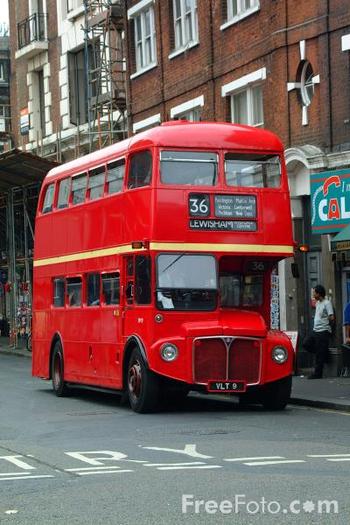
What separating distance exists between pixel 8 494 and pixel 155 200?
849 cm

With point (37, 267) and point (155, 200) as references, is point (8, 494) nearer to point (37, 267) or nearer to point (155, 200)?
point (155, 200)

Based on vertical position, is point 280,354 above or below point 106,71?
below

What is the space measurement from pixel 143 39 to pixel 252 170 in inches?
683

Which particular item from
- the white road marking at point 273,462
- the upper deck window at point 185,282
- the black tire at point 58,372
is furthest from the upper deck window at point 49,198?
the white road marking at point 273,462

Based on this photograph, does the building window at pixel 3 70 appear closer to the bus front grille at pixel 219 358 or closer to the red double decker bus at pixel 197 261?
the red double decker bus at pixel 197 261

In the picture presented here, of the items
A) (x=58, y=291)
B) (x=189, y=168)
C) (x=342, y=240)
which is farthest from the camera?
(x=58, y=291)

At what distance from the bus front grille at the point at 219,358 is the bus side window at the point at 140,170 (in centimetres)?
271

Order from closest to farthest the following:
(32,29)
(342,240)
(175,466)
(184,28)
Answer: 1. (175,466)
2. (342,240)
3. (184,28)
4. (32,29)

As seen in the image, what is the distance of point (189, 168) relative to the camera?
18734 millimetres

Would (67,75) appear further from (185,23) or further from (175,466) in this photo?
(175,466)

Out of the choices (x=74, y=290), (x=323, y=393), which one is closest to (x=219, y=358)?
(x=323, y=393)

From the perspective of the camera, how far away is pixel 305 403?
19.8 m

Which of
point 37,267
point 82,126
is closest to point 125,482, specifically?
point 37,267

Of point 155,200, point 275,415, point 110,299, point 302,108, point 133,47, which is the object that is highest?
→ point 133,47
